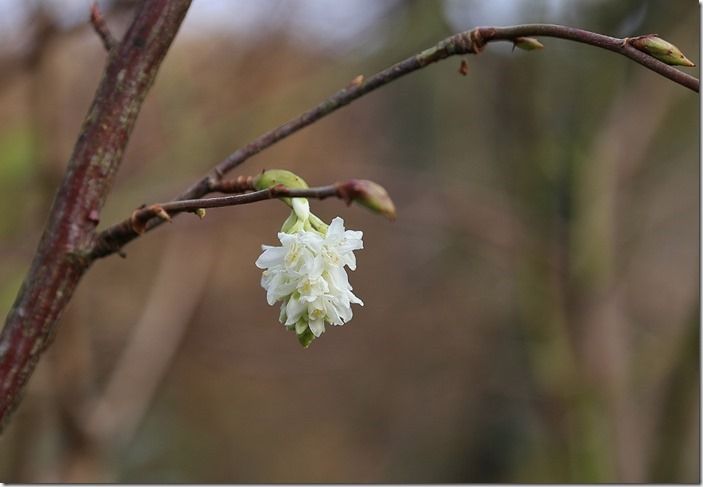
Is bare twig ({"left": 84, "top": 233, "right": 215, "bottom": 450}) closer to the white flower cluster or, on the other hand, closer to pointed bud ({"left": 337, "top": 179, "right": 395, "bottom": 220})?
the white flower cluster

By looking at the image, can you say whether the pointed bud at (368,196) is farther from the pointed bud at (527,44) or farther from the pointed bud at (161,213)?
the pointed bud at (527,44)

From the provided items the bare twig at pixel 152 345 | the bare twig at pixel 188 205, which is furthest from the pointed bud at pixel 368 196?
the bare twig at pixel 152 345

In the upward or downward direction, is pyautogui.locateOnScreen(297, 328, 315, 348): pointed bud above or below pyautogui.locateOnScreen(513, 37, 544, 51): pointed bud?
below

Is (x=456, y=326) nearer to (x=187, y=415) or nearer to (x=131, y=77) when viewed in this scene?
(x=187, y=415)

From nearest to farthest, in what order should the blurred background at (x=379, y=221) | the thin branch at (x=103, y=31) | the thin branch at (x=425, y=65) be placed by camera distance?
the thin branch at (x=425, y=65) → the thin branch at (x=103, y=31) → the blurred background at (x=379, y=221)

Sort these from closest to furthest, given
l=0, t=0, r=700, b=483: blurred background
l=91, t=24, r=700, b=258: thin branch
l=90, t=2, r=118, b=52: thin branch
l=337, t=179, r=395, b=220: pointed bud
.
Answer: l=337, t=179, r=395, b=220: pointed bud
l=91, t=24, r=700, b=258: thin branch
l=90, t=2, r=118, b=52: thin branch
l=0, t=0, r=700, b=483: blurred background

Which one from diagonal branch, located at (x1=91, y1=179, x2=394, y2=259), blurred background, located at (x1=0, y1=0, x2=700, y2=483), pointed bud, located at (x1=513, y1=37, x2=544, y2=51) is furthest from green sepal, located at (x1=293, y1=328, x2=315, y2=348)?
blurred background, located at (x1=0, y1=0, x2=700, y2=483)
